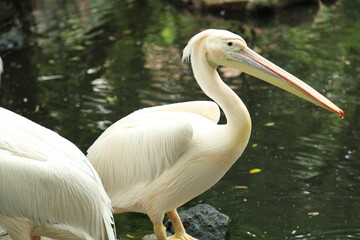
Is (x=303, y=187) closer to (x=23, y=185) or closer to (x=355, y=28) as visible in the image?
(x=23, y=185)

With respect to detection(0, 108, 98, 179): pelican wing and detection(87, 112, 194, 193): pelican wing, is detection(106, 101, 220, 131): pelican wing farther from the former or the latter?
detection(0, 108, 98, 179): pelican wing

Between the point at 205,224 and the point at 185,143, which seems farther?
the point at 205,224

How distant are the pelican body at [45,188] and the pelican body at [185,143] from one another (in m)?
0.66

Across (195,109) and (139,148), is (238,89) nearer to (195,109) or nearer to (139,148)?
(195,109)

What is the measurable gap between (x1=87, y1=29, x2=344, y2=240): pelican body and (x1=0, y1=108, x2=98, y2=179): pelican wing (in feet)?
2.20

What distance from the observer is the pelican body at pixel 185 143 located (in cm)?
438

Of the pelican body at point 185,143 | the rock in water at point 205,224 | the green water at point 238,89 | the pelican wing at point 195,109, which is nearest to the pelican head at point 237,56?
the pelican body at point 185,143

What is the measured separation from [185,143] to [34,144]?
103 cm

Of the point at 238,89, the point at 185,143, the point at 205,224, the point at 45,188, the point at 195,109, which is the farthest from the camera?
the point at 238,89

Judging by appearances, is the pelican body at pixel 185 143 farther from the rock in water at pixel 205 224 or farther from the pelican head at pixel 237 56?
the rock in water at pixel 205 224

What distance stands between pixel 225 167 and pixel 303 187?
5.07 ft

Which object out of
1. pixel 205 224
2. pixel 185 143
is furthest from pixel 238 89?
pixel 185 143

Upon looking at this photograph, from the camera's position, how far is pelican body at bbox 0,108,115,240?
11.9 ft

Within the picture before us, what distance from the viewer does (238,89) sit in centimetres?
795
